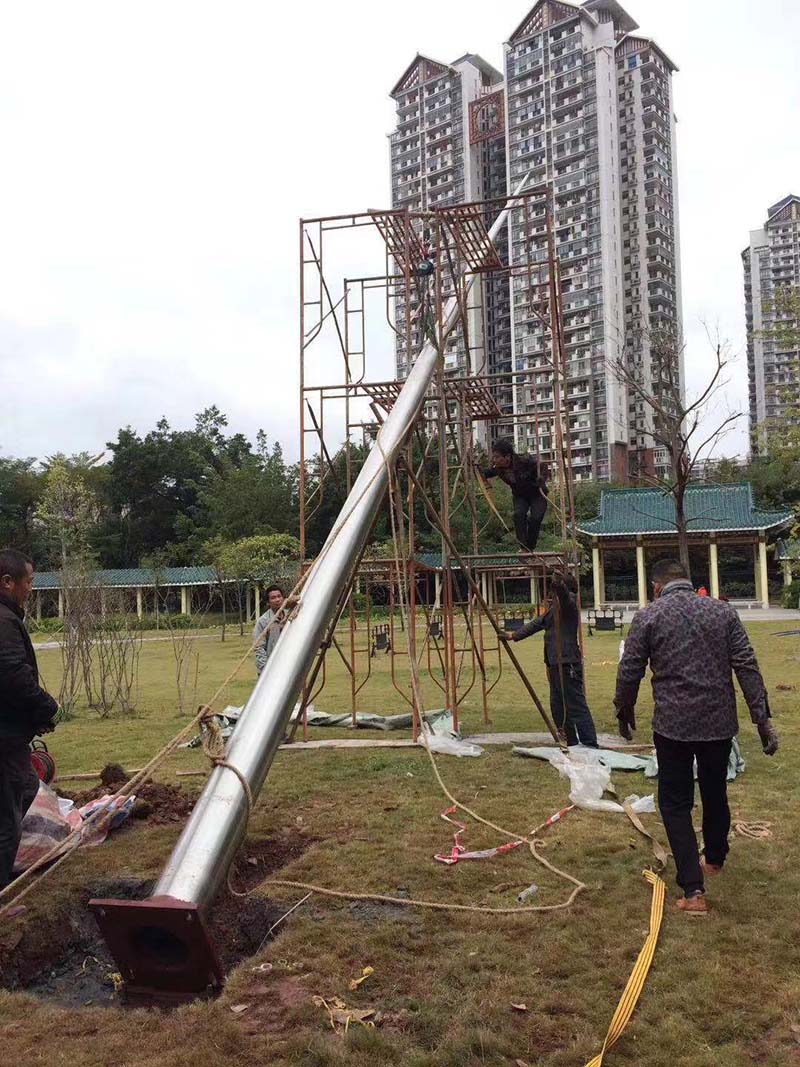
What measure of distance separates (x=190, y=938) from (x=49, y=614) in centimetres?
4450

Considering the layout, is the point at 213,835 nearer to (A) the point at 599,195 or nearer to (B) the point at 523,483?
(B) the point at 523,483

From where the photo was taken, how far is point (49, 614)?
43938 mm

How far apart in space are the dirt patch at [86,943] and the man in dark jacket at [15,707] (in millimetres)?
367

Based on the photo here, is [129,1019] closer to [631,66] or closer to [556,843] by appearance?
[556,843]

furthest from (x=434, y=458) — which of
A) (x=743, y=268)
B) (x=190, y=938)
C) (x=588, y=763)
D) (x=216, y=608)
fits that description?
(x=743, y=268)

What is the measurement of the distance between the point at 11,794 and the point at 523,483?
5511mm

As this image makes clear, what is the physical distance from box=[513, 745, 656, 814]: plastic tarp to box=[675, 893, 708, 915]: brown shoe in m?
1.70

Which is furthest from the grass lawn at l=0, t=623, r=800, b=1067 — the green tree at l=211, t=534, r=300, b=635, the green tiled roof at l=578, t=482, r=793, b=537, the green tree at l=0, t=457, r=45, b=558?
the green tree at l=0, t=457, r=45, b=558

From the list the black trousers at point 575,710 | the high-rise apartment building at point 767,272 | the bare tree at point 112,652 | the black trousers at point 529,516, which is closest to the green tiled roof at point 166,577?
the bare tree at point 112,652

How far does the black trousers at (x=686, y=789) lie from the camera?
4.06 m

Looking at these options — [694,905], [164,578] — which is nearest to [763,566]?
[164,578]

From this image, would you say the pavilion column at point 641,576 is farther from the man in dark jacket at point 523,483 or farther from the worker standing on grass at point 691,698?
the worker standing on grass at point 691,698

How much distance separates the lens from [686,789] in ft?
13.8

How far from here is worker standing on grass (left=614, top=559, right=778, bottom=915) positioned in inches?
163
